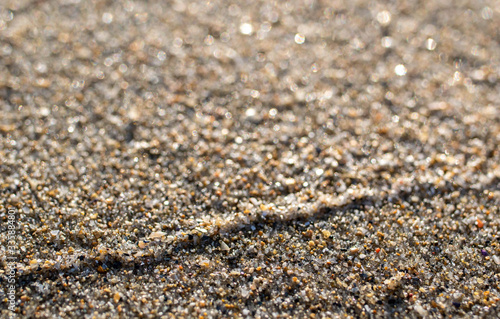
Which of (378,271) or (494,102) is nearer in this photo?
(378,271)

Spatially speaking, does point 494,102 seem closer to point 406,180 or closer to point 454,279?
point 406,180

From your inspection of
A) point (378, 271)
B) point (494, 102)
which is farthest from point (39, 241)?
point (494, 102)

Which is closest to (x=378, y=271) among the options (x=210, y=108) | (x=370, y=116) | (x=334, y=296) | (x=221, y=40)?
(x=334, y=296)

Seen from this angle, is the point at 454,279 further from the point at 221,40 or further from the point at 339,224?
the point at 221,40

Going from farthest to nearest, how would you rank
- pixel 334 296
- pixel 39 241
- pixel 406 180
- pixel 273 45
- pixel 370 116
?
pixel 273 45
pixel 370 116
pixel 406 180
pixel 39 241
pixel 334 296

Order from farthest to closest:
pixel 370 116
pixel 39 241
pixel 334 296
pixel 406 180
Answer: pixel 370 116
pixel 406 180
pixel 39 241
pixel 334 296

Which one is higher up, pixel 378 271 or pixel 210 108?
pixel 210 108

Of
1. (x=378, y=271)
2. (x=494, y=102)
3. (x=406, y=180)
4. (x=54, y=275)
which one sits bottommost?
(x=54, y=275)

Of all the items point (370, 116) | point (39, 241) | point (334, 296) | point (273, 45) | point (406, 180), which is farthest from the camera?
point (273, 45)

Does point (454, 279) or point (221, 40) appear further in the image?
point (221, 40)
